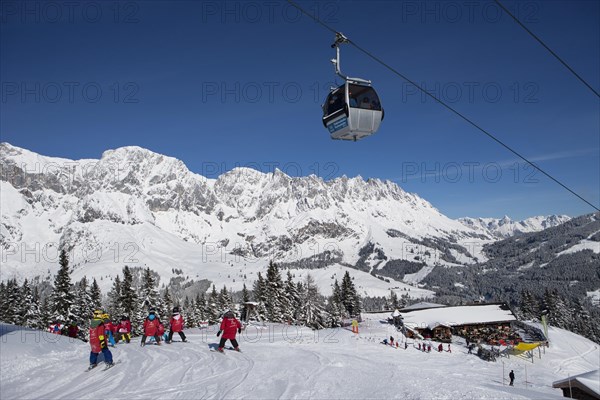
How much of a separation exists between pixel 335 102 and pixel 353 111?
892mm

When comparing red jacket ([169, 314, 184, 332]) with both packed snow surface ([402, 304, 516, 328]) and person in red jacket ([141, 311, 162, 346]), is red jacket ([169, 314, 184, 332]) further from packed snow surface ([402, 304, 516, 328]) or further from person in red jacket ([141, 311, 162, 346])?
packed snow surface ([402, 304, 516, 328])

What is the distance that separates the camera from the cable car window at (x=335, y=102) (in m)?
15.0

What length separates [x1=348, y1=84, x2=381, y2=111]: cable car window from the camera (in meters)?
14.9

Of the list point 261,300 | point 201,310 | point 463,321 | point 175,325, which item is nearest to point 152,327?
point 175,325

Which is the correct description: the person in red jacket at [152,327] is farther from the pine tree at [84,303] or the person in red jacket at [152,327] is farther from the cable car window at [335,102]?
the pine tree at [84,303]

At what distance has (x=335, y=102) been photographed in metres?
15.3

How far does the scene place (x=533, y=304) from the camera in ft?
300

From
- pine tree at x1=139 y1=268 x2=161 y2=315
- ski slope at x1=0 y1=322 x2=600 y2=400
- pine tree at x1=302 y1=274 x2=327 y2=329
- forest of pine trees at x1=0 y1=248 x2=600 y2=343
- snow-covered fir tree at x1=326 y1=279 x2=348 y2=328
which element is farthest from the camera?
pine tree at x1=302 y1=274 x2=327 y2=329

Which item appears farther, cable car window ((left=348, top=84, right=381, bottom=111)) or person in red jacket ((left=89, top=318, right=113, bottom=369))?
cable car window ((left=348, top=84, right=381, bottom=111))

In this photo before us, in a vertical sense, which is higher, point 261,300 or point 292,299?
point 261,300

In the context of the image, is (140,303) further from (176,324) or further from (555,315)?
(555,315)

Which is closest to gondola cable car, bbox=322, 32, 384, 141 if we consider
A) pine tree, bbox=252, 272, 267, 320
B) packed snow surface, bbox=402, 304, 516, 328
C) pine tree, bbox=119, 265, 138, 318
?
packed snow surface, bbox=402, 304, 516, 328

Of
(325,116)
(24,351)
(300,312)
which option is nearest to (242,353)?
(24,351)

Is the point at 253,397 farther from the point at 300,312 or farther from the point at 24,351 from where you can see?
the point at 300,312
